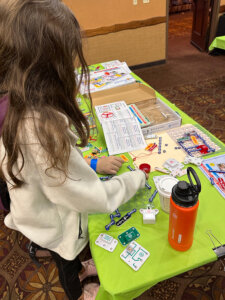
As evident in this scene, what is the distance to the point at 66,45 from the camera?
61 cm

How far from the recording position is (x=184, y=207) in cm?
63

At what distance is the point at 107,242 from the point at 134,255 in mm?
94

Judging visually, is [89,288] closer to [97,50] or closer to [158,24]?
[97,50]

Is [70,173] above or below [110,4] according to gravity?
below

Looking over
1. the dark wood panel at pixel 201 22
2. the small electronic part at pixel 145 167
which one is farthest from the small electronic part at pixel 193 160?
the dark wood panel at pixel 201 22

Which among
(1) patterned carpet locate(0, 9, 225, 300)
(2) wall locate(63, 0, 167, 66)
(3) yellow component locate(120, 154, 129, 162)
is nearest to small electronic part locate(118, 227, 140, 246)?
(3) yellow component locate(120, 154, 129, 162)

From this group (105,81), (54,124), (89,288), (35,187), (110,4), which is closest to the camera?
(54,124)

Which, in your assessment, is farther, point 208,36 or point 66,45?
point 208,36

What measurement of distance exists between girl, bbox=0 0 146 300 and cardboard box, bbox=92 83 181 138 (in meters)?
0.56

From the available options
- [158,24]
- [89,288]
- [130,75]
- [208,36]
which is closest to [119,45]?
[158,24]

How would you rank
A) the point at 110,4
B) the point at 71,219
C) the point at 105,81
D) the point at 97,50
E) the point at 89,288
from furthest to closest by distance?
the point at 97,50 → the point at 110,4 → the point at 105,81 → the point at 89,288 → the point at 71,219

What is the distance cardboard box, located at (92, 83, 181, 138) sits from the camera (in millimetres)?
1253

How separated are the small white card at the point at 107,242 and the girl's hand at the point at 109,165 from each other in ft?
0.92

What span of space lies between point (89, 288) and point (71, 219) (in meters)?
0.59
